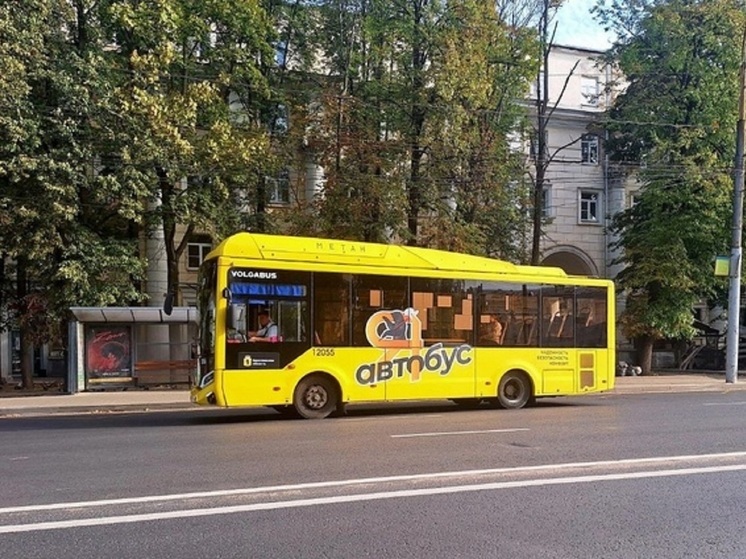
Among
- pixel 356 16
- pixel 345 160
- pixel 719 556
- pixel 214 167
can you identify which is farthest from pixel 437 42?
pixel 719 556

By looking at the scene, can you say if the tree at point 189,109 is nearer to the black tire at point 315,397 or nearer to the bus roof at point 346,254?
the bus roof at point 346,254

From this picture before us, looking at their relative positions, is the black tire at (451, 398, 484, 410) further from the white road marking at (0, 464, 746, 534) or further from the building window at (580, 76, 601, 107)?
the building window at (580, 76, 601, 107)

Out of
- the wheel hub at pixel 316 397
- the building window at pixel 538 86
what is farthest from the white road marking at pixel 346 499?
the building window at pixel 538 86

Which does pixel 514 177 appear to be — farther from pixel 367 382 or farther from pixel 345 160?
pixel 367 382

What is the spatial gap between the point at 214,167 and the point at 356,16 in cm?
808

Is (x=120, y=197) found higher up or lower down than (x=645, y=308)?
higher up

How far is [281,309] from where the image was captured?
14.4 meters

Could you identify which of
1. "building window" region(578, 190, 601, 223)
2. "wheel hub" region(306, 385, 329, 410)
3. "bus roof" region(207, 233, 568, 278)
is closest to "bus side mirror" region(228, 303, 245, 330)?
"bus roof" region(207, 233, 568, 278)

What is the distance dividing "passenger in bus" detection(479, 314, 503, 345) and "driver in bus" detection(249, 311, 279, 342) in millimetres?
4634

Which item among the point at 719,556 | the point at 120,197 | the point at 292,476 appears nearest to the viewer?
the point at 719,556

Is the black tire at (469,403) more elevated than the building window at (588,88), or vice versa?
the building window at (588,88)

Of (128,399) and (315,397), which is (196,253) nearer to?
(128,399)

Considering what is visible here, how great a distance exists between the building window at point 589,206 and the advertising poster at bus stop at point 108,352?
26655 mm

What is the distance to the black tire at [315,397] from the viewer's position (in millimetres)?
14500
